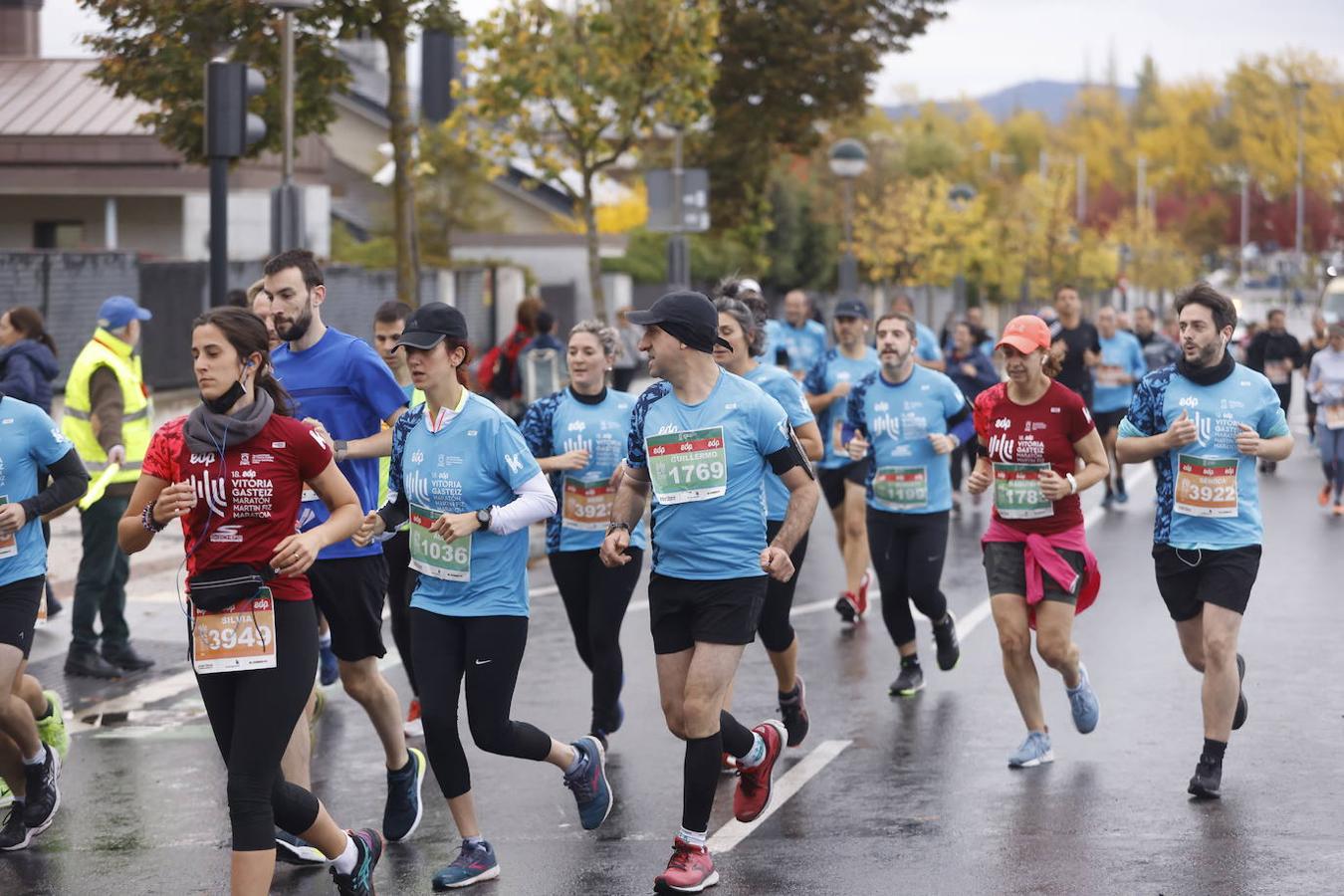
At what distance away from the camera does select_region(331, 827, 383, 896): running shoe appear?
21.2ft

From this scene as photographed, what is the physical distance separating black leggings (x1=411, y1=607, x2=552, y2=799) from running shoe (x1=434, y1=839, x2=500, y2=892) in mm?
198

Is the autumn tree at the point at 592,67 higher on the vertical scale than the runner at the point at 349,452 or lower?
higher

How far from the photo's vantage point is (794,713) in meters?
8.98

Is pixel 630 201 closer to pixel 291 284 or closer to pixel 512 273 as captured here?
pixel 512 273

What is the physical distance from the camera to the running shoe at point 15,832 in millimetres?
7484

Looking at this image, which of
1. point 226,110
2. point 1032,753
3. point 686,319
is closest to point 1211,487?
point 1032,753

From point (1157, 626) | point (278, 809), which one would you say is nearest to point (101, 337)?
point (278, 809)

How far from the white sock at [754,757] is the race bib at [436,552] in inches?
51.2

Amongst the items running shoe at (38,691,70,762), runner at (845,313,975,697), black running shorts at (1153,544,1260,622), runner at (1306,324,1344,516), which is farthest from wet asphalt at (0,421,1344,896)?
runner at (1306,324,1344,516)

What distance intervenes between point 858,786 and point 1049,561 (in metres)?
1.21

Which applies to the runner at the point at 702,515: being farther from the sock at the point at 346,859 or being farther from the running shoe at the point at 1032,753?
the running shoe at the point at 1032,753

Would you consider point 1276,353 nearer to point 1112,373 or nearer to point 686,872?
point 1112,373

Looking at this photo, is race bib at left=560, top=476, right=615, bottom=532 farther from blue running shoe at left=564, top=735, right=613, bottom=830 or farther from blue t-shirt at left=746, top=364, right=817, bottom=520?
blue running shoe at left=564, top=735, right=613, bottom=830

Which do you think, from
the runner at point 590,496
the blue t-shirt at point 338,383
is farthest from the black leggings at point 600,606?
the blue t-shirt at point 338,383
